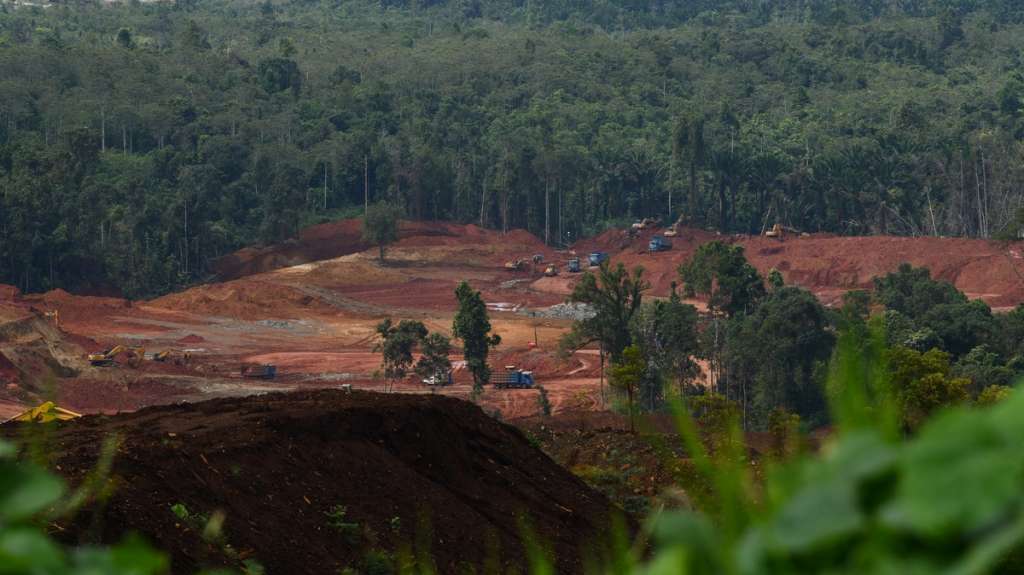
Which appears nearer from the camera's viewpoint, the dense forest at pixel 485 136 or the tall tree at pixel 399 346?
the tall tree at pixel 399 346

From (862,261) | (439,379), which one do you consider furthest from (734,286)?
(862,261)

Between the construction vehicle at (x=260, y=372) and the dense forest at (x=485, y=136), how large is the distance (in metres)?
17.6

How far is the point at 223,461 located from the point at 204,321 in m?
46.0

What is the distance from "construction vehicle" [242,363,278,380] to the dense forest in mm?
17613

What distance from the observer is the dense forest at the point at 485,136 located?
223 ft

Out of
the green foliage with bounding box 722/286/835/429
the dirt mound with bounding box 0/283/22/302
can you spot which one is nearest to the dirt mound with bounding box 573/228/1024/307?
the green foliage with bounding box 722/286/835/429

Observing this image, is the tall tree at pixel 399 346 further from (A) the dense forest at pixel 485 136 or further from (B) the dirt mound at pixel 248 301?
(A) the dense forest at pixel 485 136

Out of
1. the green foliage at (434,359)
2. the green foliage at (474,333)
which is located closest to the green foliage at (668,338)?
the green foliage at (474,333)

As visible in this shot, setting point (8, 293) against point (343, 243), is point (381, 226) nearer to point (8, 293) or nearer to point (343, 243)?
point (343, 243)

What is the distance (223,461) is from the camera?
41.7ft

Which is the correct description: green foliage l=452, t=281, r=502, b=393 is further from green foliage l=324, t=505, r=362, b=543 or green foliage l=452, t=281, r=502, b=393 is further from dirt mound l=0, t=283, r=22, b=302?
green foliage l=324, t=505, r=362, b=543

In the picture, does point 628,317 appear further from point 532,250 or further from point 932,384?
point 532,250

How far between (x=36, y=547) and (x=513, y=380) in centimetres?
4503

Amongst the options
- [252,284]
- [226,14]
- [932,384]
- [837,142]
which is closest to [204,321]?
[252,284]
